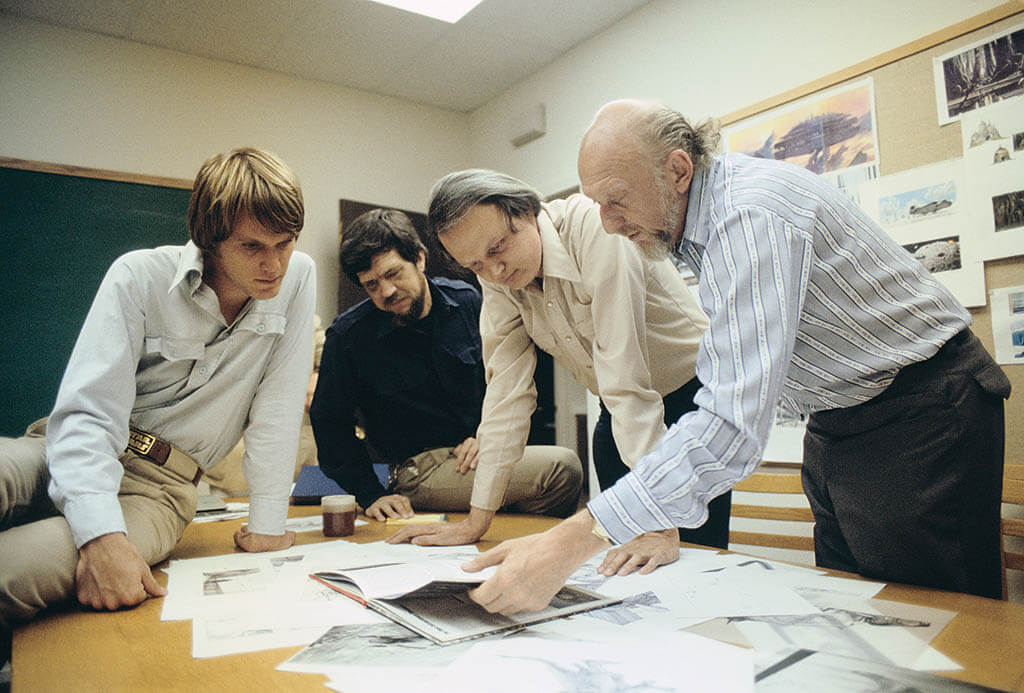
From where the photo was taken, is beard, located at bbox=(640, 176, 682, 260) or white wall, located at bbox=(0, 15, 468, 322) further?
white wall, located at bbox=(0, 15, 468, 322)

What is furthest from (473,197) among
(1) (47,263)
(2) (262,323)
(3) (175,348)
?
(1) (47,263)

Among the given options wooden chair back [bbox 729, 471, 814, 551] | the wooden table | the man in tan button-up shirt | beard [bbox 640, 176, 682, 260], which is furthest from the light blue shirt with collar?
wooden chair back [bbox 729, 471, 814, 551]

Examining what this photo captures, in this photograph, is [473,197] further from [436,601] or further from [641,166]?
[436,601]

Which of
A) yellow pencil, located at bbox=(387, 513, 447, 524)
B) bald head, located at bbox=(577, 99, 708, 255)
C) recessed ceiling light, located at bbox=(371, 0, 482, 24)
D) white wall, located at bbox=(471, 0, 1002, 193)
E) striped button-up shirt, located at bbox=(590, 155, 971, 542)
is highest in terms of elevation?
recessed ceiling light, located at bbox=(371, 0, 482, 24)

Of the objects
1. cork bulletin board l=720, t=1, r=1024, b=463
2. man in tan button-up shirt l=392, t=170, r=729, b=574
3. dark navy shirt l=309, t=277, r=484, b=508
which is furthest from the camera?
dark navy shirt l=309, t=277, r=484, b=508

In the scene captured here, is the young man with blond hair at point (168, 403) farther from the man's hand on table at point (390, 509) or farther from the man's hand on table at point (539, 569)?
the man's hand on table at point (539, 569)

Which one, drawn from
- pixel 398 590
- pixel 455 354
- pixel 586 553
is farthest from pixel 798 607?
pixel 455 354

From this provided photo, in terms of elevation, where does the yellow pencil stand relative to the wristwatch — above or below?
below

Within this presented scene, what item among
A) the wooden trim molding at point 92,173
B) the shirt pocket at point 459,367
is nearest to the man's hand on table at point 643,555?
the shirt pocket at point 459,367

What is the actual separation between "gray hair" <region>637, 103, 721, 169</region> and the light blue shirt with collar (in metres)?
0.90

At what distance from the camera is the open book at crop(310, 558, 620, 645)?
843 millimetres

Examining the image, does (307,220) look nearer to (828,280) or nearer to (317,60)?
(317,60)

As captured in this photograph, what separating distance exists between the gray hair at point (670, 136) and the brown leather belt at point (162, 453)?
3.61 ft

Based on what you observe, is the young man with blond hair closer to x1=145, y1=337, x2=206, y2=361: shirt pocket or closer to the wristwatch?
x1=145, y1=337, x2=206, y2=361: shirt pocket
